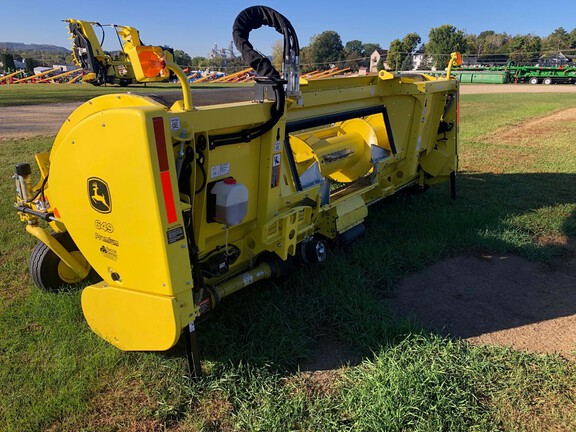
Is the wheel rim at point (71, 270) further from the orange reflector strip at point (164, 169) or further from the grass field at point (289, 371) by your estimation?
the orange reflector strip at point (164, 169)

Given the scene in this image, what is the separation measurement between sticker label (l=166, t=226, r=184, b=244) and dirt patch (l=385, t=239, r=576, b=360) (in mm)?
1833

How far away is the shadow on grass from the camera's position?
289 centimetres

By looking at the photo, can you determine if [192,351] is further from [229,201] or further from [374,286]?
[374,286]

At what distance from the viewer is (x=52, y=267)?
346 cm

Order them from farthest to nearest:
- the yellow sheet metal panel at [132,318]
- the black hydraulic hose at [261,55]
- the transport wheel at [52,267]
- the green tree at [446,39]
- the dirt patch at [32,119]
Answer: the green tree at [446,39] < the dirt patch at [32,119] < the transport wheel at [52,267] < the black hydraulic hose at [261,55] < the yellow sheet metal panel at [132,318]

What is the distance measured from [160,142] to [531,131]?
12003 millimetres

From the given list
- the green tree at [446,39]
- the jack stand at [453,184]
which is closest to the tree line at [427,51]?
the green tree at [446,39]

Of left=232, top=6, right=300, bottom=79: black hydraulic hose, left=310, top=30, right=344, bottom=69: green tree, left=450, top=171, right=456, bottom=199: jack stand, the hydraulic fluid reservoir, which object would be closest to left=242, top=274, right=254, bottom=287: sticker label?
the hydraulic fluid reservoir

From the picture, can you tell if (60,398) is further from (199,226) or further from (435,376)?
(435,376)

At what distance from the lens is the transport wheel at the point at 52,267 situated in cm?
338

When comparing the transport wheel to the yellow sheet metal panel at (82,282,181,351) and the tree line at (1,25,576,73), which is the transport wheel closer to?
the yellow sheet metal panel at (82,282,181,351)

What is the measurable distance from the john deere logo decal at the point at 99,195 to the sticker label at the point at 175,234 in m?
0.37

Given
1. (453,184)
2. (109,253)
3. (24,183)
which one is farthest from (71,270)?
(453,184)

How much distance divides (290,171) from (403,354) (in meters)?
1.50
